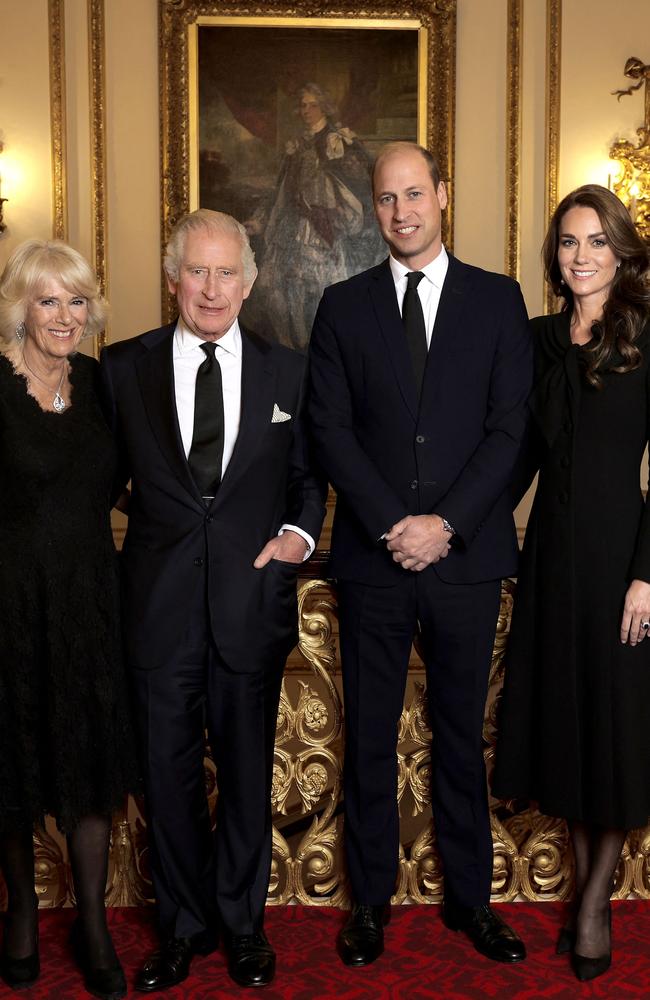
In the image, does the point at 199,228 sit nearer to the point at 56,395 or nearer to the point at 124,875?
the point at 56,395

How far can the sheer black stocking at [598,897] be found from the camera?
291 cm

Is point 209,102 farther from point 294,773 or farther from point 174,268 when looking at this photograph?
point 294,773

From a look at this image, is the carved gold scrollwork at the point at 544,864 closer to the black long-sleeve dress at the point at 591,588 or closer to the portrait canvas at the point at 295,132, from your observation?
the black long-sleeve dress at the point at 591,588

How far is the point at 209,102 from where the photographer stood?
21.6 feet

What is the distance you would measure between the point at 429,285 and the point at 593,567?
3.03 feet

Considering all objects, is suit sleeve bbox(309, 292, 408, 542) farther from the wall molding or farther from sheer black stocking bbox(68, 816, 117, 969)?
the wall molding

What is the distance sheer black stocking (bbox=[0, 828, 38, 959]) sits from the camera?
2.82 meters

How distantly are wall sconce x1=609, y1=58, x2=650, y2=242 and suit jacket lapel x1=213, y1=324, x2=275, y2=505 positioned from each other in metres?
4.30

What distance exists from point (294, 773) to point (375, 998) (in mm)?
727

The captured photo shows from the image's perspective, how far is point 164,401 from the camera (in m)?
2.83

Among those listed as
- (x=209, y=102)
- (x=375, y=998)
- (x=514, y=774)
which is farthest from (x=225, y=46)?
(x=375, y=998)

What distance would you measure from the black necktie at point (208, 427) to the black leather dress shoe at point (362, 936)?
130 cm

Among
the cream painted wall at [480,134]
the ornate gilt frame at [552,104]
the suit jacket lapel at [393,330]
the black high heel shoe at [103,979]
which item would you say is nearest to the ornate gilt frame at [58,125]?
the cream painted wall at [480,134]

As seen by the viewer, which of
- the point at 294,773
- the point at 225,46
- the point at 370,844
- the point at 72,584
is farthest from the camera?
the point at 225,46
